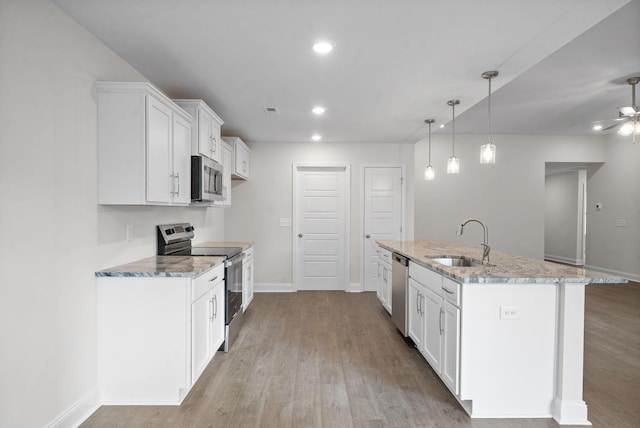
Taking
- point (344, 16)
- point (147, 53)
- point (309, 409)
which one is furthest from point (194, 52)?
point (309, 409)

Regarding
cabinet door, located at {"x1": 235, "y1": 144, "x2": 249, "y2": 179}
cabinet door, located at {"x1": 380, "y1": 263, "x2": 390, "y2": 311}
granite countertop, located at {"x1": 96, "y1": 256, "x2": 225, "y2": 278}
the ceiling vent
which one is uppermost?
the ceiling vent

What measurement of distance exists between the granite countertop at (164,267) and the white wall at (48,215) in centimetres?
14

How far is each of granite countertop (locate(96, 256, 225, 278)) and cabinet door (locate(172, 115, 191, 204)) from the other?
0.52 metres

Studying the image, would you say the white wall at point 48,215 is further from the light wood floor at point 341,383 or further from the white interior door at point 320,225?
the white interior door at point 320,225

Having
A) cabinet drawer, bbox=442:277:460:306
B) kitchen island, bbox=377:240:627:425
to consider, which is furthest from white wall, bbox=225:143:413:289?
kitchen island, bbox=377:240:627:425

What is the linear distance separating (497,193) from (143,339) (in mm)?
6250

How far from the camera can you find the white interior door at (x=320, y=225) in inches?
234

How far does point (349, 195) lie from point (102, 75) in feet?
13.2

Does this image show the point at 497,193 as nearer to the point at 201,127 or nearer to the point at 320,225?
the point at 320,225

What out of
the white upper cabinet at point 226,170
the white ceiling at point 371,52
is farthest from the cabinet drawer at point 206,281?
the white ceiling at point 371,52

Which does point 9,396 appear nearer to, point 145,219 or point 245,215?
point 145,219

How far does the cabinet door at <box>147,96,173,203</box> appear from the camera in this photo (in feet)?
8.21

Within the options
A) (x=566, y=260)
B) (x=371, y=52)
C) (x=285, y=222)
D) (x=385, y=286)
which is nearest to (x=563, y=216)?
(x=566, y=260)

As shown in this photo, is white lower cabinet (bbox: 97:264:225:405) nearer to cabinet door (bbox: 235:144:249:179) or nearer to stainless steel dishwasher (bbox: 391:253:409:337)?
stainless steel dishwasher (bbox: 391:253:409:337)
